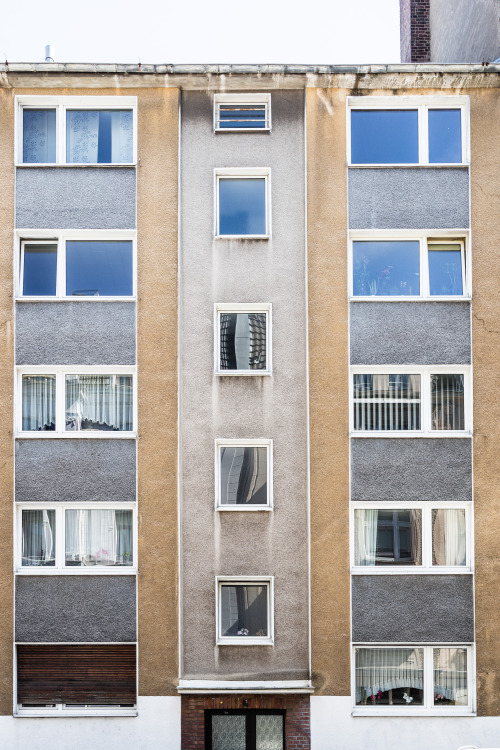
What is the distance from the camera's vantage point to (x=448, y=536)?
14016mm

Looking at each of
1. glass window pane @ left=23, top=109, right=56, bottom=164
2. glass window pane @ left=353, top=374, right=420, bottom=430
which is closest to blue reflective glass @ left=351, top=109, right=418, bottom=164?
glass window pane @ left=353, top=374, right=420, bottom=430

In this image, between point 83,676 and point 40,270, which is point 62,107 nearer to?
point 40,270

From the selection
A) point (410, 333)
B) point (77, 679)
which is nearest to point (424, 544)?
point (410, 333)

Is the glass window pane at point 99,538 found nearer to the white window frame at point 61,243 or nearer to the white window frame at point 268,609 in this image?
the white window frame at point 268,609

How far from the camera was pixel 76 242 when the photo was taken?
14555 mm

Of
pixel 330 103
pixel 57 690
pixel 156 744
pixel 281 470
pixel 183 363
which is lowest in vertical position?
pixel 156 744

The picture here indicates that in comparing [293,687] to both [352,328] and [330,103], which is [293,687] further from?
[330,103]

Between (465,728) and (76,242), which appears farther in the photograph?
(76,242)

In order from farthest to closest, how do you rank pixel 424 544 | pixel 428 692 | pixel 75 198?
1. pixel 75 198
2. pixel 424 544
3. pixel 428 692

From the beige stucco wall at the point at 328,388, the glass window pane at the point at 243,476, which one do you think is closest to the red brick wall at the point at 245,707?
the beige stucco wall at the point at 328,388

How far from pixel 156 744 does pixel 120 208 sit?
10.5m

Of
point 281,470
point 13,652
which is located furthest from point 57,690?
→ point 281,470

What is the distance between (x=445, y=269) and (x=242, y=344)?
4440 millimetres

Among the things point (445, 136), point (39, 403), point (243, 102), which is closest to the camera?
point (39, 403)
